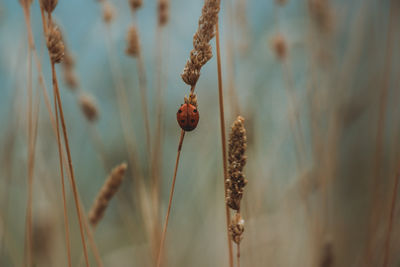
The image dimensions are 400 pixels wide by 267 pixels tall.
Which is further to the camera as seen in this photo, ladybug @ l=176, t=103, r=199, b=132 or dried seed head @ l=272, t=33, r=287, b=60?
dried seed head @ l=272, t=33, r=287, b=60

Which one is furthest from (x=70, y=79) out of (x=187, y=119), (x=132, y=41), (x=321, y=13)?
(x=321, y=13)

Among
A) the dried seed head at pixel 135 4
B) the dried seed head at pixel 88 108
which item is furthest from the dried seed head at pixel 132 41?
the dried seed head at pixel 88 108

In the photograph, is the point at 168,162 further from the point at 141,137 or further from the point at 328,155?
the point at 328,155

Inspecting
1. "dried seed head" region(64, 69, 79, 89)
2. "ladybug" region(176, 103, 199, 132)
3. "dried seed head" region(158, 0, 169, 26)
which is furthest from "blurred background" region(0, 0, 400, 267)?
"ladybug" region(176, 103, 199, 132)

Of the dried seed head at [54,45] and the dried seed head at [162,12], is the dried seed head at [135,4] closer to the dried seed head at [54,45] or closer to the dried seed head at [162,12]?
the dried seed head at [162,12]

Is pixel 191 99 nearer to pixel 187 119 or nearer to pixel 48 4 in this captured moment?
pixel 187 119

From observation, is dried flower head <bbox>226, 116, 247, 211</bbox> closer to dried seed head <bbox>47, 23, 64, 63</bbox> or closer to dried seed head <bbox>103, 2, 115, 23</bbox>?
dried seed head <bbox>47, 23, 64, 63</bbox>
